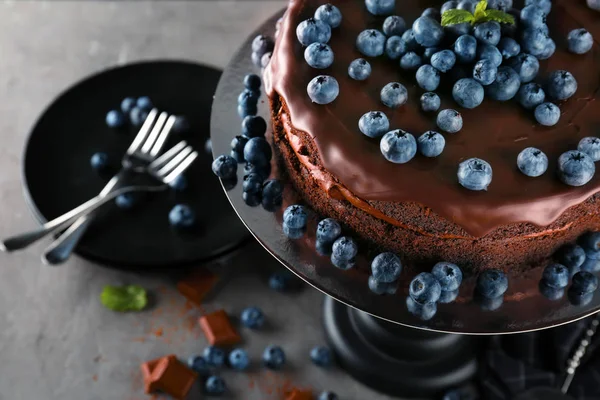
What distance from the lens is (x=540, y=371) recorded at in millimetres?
1503

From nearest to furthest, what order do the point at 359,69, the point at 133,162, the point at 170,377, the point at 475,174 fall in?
the point at 475,174 → the point at 359,69 → the point at 170,377 → the point at 133,162

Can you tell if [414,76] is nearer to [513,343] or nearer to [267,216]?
[267,216]

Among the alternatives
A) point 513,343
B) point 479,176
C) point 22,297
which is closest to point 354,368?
point 513,343

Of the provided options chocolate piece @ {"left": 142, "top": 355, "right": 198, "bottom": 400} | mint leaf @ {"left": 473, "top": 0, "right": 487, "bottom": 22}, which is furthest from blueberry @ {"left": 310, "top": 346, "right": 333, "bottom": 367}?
mint leaf @ {"left": 473, "top": 0, "right": 487, "bottom": 22}

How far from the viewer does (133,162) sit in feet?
5.50

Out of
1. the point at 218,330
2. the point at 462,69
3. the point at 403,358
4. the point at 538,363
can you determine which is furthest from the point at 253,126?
the point at 538,363

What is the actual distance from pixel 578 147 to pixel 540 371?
0.69 meters

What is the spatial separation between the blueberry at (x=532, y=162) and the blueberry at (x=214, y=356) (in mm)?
846

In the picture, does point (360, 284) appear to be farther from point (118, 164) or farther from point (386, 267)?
point (118, 164)

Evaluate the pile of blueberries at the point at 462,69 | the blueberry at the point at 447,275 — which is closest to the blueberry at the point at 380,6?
the pile of blueberries at the point at 462,69

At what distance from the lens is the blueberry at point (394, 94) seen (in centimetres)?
104

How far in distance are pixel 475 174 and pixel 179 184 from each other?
89 cm

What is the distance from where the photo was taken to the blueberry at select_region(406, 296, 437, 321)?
1064 millimetres

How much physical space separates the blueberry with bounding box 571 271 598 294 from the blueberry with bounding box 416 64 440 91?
1.32 feet
